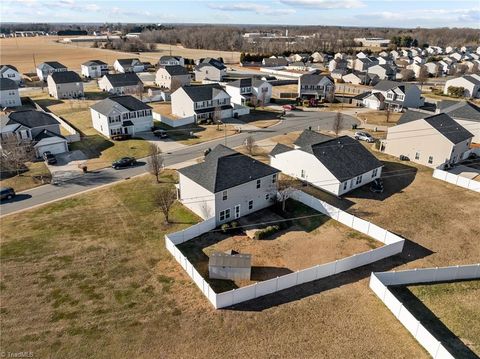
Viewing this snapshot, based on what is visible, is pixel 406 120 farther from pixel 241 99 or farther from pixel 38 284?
pixel 38 284

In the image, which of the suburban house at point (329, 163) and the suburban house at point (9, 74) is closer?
the suburban house at point (329, 163)

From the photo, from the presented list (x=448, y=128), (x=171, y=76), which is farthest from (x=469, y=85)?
(x=171, y=76)

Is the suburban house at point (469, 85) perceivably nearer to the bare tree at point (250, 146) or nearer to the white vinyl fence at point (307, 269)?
the bare tree at point (250, 146)

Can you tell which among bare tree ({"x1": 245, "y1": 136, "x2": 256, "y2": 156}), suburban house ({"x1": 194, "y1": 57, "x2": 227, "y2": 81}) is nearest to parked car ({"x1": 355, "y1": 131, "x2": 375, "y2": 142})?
bare tree ({"x1": 245, "y1": 136, "x2": 256, "y2": 156})

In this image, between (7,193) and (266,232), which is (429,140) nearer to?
(266,232)

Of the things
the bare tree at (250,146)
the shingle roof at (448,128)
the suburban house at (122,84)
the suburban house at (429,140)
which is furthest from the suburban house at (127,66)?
the shingle roof at (448,128)

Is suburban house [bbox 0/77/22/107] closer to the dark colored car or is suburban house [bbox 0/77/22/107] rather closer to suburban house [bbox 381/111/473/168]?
the dark colored car
